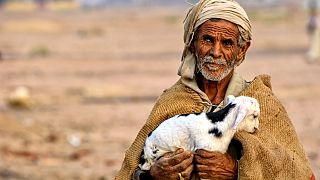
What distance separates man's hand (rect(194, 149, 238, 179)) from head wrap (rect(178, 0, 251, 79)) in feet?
1.57

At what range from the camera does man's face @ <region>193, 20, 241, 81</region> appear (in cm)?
471

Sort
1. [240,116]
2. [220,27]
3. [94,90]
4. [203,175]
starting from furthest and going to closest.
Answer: [94,90], [220,27], [203,175], [240,116]

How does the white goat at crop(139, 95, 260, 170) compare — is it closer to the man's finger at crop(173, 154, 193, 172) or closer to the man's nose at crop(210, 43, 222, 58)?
the man's finger at crop(173, 154, 193, 172)

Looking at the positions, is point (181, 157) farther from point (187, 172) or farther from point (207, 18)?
point (207, 18)

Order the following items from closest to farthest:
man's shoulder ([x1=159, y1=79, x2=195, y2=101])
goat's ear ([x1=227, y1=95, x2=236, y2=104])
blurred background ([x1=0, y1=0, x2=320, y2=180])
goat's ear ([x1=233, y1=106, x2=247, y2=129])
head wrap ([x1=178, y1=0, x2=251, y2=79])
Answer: goat's ear ([x1=233, y1=106, x2=247, y2=129]) < goat's ear ([x1=227, y1=95, x2=236, y2=104]) < head wrap ([x1=178, y1=0, x2=251, y2=79]) < man's shoulder ([x1=159, y1=79, x2=195, y2=101]) < blurred background ([x1=0, y1=0, x2=320, y2=180])

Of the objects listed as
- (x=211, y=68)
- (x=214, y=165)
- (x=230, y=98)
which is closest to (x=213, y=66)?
(x=211, y=68)

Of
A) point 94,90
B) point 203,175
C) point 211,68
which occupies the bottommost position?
point 94,90

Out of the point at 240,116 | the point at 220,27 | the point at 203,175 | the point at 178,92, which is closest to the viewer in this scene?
the point at 240,116

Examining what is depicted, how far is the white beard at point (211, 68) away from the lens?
4727 mm

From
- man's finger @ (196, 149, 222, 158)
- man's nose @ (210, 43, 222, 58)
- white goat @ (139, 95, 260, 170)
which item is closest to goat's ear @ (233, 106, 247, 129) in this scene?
white goat @ (139, 95, 260, 170)

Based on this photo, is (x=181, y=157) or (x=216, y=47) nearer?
(x=181, y=157)

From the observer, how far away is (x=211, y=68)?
4.73 meters

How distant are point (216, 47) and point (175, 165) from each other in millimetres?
598

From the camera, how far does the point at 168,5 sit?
10406 centimetres
